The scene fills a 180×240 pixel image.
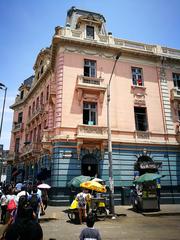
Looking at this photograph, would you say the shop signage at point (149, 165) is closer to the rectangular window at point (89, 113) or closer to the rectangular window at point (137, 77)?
the rectangular window at point (89, 113)

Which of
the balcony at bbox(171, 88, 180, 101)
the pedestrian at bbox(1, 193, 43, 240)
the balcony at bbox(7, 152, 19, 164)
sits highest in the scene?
the balcony at bbox(171, 88, 180, 101)

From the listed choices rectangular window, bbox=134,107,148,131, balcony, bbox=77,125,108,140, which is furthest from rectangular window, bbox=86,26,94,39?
balcony, bbox=77,125,108,140

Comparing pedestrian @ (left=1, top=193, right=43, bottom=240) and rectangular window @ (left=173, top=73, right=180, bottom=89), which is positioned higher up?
rectangular window @ (left=173, top=73, right=180, bottom=89)

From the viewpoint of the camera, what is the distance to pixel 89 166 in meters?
17.5

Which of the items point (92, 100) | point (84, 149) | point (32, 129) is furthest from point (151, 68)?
point (32, 129)

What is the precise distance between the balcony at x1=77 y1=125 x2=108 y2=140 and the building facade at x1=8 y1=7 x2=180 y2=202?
0.28 ft

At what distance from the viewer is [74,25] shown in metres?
22.8

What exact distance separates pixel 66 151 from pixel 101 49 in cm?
1106

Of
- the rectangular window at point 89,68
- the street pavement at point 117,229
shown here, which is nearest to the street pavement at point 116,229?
the street pavement at point 117,229

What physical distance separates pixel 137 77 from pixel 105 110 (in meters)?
5.77

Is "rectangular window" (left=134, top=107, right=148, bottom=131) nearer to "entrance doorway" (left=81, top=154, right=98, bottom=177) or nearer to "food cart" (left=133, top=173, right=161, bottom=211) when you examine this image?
"entrance doorway" (left=81, top=154, right=98, bottom=177)

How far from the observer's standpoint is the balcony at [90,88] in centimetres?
1848

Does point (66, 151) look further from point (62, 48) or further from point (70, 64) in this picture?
point (62, 48)

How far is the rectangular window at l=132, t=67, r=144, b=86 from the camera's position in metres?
21.5
